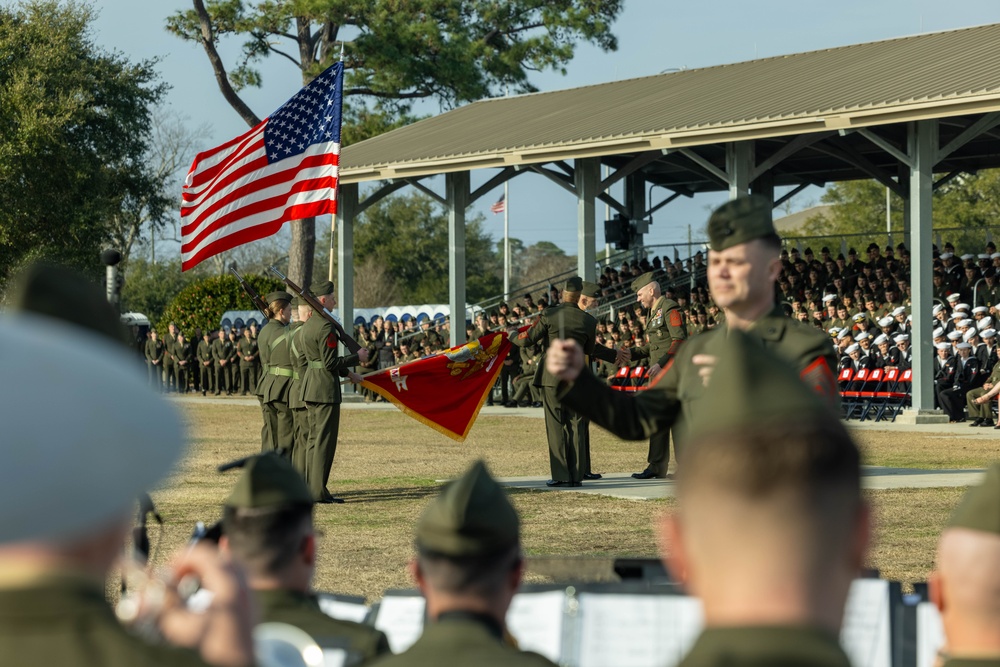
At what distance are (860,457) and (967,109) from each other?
2097 cm

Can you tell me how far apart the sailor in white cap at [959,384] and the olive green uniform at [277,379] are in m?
13.3

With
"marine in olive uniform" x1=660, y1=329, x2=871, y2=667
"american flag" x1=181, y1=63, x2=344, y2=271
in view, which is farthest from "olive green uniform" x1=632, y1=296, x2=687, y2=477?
"marine in olive uniform" x1=660, y1=329, x2=871, y2=667

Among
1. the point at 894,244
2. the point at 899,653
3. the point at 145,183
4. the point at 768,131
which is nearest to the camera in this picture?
the point at 899,653

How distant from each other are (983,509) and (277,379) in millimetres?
11961

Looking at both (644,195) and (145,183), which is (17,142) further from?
(644,195)

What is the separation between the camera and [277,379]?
14234 mm

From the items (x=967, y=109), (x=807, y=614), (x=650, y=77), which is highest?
(x=650, y=77)

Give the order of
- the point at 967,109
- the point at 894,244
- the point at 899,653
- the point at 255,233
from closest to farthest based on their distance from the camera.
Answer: the point at 899,653 → the point at 255,233 → the point at 967,109 → the point at 894,244

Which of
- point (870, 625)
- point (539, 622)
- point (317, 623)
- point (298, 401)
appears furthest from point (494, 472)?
point (317, 623)

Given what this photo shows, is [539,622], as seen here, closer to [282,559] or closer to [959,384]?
[282,559]

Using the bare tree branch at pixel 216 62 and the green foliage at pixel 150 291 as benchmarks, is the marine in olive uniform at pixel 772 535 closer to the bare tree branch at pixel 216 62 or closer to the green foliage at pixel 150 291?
the bare tree branch at pixel 216 62

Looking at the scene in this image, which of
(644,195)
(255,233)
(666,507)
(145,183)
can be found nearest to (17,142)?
(145,183)

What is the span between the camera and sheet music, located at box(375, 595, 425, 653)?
427 cm

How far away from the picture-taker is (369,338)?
36.8 meters
